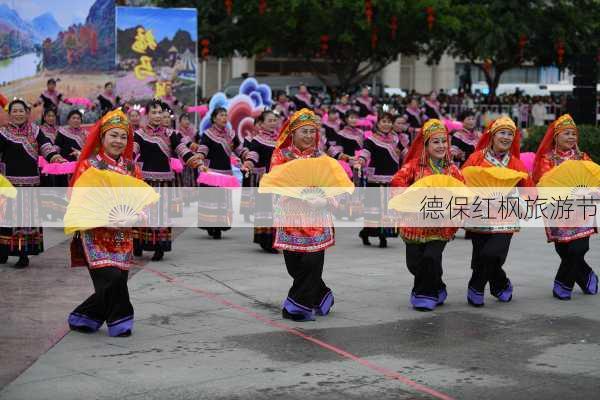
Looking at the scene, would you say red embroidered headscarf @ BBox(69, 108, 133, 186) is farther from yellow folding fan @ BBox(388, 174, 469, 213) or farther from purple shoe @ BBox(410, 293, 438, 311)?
purple shoe @ BBox(410, 293, 438, 311)

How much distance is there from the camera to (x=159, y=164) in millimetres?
11945

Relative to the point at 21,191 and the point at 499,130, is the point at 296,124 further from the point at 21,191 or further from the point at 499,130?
the point at 21,191

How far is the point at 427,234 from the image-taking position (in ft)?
28.9

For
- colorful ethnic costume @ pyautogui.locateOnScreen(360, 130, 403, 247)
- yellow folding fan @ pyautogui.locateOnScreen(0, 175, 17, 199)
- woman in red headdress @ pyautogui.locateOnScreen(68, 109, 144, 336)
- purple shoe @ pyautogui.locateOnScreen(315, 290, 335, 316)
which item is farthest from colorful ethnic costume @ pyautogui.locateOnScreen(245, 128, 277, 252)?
woman in red headdress @ pyautogui.locateOnScreen(68, 109, 144, 336)

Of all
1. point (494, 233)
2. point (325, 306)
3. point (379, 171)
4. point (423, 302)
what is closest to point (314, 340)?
point (325, 306)

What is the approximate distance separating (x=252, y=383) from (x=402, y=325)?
6.79 ft

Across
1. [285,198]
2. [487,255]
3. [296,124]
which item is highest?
[296,124]

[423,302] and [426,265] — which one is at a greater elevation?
[426,265]

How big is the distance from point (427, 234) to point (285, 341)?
1752 millimetres

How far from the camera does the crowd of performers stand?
25.8 ft

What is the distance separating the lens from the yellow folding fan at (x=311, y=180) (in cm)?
844

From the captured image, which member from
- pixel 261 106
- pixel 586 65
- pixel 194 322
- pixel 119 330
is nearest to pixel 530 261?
pixel 194 322

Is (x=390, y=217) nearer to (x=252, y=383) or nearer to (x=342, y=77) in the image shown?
(x=252, y=383)

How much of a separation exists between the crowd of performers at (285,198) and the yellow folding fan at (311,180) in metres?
0.12
